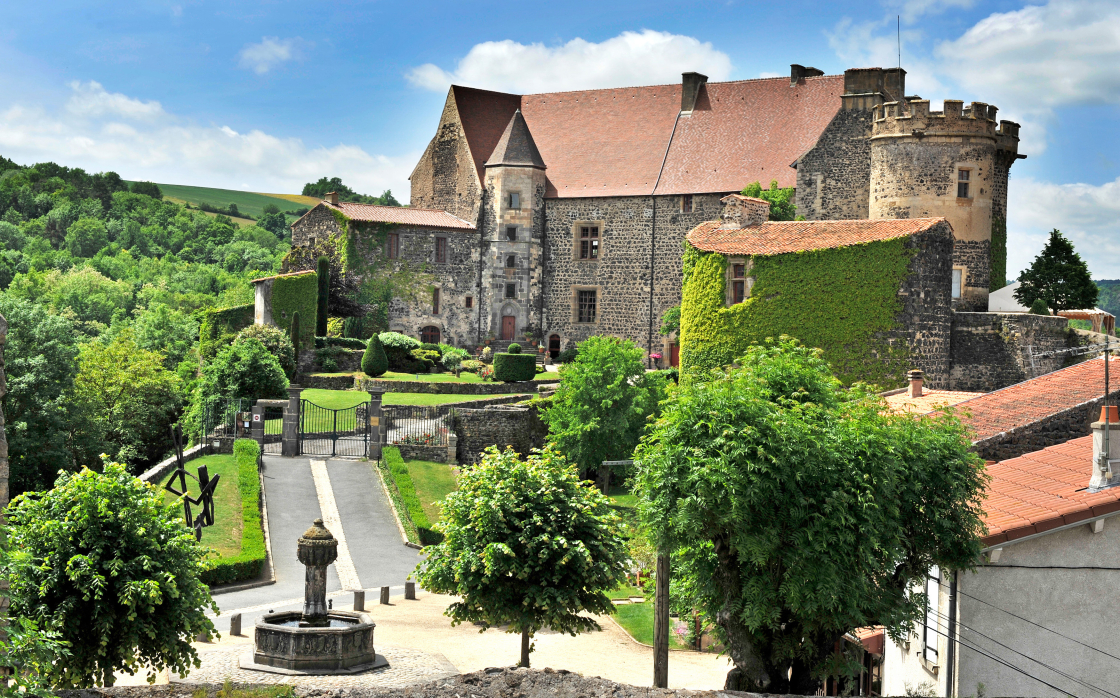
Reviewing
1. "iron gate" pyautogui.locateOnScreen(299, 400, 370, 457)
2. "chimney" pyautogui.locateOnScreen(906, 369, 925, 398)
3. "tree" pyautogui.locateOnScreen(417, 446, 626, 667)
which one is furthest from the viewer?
"iron gate" pyautogui.locateOnScreen(299, 400, 370, 457)

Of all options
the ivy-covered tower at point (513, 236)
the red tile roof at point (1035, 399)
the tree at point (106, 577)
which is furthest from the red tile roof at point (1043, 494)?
the ivy-covered tower at point (513, 236)

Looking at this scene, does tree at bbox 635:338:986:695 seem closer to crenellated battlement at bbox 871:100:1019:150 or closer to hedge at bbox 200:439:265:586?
hedge at bbox 200:439:265:586

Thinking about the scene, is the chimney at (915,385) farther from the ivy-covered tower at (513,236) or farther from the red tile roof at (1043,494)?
the ivy-covered tower at (513,236)

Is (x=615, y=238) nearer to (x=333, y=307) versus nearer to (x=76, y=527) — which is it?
(x=333, y=307)

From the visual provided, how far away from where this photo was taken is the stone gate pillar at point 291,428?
34969 millimetres

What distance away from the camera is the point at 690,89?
55969mm

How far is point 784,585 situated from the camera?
1506 cm

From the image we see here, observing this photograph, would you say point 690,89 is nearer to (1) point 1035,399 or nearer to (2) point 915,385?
(2) point 915,385

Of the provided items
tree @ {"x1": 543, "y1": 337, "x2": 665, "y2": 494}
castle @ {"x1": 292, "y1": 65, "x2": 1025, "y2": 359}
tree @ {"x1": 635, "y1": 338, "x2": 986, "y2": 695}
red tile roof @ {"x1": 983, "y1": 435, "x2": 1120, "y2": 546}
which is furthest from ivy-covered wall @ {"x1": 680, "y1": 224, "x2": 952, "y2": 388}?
tree @ {"x1": 635, "y1": 338, "x2": 986, "y2": 695}

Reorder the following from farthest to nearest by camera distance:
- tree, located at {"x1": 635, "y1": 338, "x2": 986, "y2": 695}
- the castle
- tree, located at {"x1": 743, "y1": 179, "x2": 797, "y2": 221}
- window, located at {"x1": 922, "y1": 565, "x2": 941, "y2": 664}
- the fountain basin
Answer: the castle
tree, located at {"x1": 743, "y1": 179, "x2": 797, "y2": 221}
the fountain basin
window, located at {"x1": 922, "y1": 565, "x2": 941, "y2": 664}
tree, located at {"x1": 635, "y1": 338, "x2": 986, "y2": 695}

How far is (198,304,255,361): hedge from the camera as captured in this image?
48250 millimetres

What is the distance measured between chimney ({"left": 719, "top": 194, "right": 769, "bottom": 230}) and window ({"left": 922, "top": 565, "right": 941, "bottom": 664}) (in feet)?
64.3

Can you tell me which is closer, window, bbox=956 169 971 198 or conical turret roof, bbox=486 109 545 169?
window, bbox=956 169 971 198

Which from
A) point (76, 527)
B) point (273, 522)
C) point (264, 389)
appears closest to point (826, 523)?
point (76, 527)
